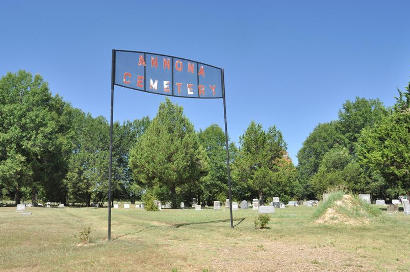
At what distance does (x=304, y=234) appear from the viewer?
1343 cm

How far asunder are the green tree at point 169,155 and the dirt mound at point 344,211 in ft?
76.4

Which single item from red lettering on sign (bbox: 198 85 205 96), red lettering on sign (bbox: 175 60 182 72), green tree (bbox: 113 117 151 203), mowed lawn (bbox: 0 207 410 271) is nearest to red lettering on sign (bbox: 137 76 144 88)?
red lettering on sign (bbox: 175 60 182 72)

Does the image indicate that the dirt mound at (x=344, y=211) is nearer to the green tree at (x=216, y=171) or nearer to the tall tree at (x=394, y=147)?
the tall tree at (x=394, y=147)

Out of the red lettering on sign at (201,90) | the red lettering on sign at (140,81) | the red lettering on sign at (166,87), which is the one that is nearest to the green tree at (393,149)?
the red lettering on sign at (201,90)

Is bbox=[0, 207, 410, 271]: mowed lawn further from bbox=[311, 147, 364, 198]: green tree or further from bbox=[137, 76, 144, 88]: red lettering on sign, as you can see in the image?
bbox=[311, 147, 364, 198]: green tree

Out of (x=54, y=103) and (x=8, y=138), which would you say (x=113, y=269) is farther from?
(x=54, y=103)

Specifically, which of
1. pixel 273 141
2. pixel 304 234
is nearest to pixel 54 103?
pixel 273 141

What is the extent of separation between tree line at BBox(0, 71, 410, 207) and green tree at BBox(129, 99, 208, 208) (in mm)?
133

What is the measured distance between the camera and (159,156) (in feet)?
129

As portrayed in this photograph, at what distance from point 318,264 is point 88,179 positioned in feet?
149

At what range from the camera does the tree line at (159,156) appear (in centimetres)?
3512

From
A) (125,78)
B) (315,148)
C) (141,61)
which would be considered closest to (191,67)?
(141,61)

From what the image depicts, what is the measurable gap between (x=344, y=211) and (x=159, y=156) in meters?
25.7

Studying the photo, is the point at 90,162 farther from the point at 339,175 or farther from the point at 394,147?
the point at 394,147
